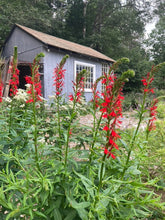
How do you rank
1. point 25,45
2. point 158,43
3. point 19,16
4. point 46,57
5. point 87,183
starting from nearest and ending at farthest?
point 87,183 → point 46,57 → point 25,45 → point 19,16 → point 158,43

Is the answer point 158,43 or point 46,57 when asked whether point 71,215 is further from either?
point 158,43

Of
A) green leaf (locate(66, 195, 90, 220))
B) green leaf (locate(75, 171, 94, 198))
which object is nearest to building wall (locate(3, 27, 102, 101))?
green leaf (locate(75, 171, 94, 198))

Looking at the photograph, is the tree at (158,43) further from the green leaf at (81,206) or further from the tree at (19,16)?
the green leaf at (81,206)

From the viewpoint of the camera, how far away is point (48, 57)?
9.55 meters

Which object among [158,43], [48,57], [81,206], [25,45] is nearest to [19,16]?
[25,45]

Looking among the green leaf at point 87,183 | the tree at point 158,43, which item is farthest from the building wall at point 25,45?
the tree at point 158,43

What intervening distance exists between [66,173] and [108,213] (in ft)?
1.56

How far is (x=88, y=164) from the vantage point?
4.66 feet

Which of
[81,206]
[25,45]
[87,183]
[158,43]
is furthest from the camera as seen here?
[158,43]

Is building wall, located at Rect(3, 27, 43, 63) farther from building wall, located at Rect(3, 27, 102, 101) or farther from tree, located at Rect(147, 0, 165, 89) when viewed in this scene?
tree, located at Rect(147, 0, 165, 89)

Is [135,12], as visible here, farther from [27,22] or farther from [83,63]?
[83,63]

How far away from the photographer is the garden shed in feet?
31.3

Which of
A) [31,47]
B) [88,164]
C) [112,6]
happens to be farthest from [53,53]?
[112,6]

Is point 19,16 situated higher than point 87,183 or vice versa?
point 19,16
